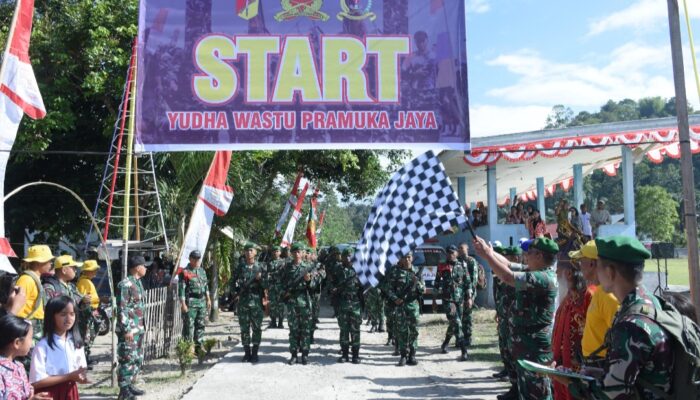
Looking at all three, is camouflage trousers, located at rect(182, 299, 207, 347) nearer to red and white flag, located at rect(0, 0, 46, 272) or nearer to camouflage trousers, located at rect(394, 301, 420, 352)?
camouflage trousers, located at rect(394, 301, 420, 352)

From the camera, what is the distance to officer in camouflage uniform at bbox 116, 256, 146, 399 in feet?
26.2

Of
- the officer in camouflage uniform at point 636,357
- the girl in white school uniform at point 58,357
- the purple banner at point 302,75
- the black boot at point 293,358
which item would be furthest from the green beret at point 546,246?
the black boot at point 293,358

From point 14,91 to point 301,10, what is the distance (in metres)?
3.50

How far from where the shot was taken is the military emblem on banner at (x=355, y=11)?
7852 mm

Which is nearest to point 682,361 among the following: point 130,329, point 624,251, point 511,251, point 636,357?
point 636,357

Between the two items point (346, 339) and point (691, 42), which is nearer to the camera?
point (691, 42)

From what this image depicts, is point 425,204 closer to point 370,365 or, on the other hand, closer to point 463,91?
point 463,91

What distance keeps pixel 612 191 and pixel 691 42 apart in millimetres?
68439

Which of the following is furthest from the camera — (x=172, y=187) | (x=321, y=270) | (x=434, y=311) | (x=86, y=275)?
(x=434, y=311)

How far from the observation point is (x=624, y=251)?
11.0 ft

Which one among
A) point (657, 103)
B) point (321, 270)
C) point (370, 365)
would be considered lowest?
point (370, 365)

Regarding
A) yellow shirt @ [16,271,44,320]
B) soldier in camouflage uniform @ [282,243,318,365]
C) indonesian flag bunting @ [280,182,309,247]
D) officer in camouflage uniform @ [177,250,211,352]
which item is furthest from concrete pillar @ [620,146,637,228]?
yellow shirt @ [16,271,44,320]

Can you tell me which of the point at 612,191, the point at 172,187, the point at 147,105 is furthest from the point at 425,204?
the point at 612,191

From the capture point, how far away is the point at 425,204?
18.6ft
